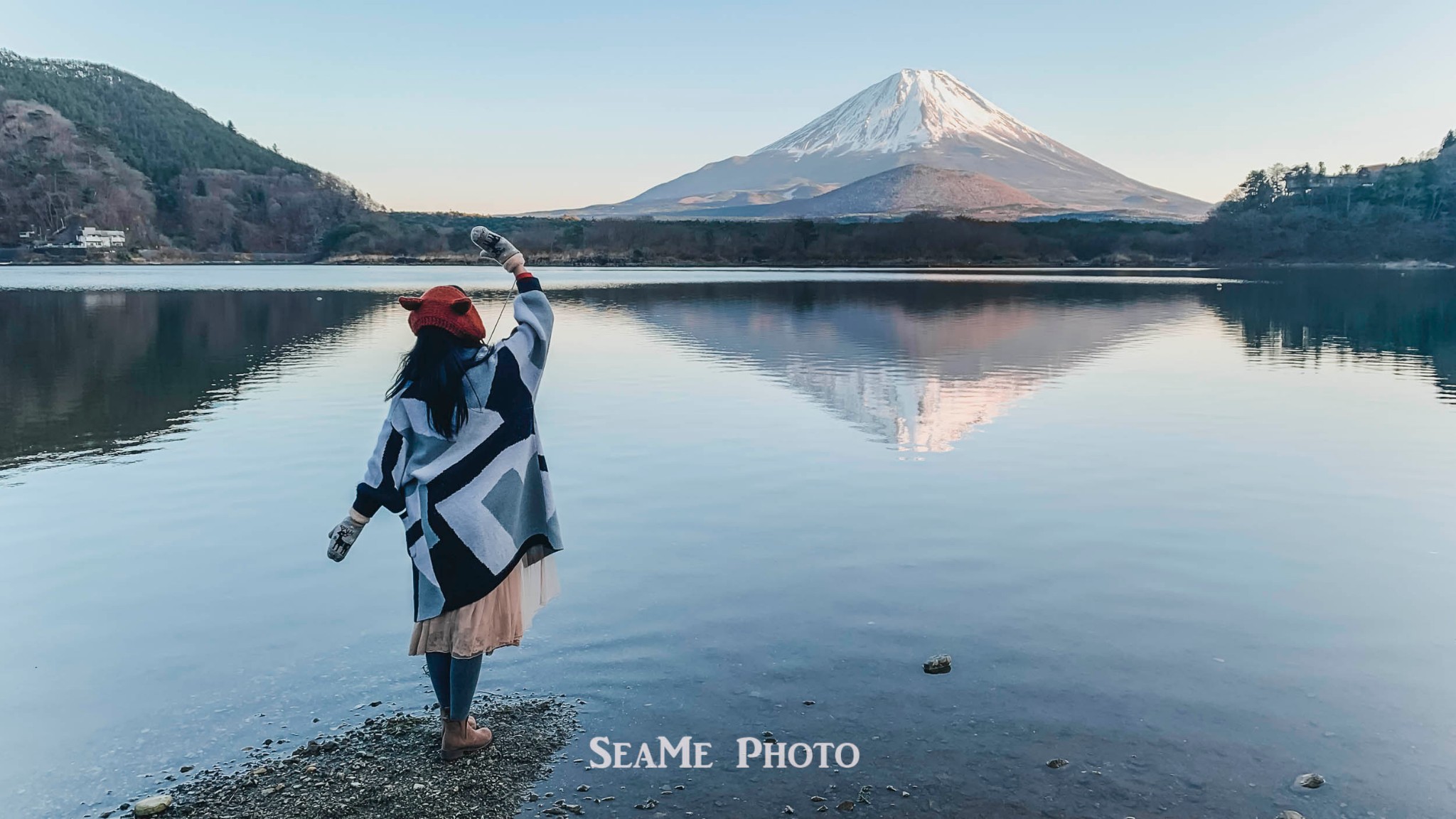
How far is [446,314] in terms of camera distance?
13.8ft

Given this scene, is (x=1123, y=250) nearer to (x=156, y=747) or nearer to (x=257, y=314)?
(x=257, y=314)

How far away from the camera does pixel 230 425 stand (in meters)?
13.4

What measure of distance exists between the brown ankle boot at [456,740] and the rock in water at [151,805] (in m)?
1.02

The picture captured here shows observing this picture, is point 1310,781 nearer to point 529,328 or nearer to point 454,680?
point 454,680

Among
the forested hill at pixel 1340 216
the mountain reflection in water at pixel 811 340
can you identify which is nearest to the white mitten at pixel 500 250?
the mountain reflection in water at pixel 811 340

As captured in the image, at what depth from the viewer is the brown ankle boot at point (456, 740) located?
4.38 m

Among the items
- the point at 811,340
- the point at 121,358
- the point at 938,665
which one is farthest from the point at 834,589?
the point at 811,340

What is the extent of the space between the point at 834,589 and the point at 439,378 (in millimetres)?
3622

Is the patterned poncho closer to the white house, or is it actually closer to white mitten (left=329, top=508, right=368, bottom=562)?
white mitten (left=329, top=508, right=368, bottom=562)

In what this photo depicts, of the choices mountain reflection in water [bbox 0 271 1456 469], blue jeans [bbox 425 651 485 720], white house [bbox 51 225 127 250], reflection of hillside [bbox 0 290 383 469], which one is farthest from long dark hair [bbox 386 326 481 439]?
white house [bbox 51 225 127 250]

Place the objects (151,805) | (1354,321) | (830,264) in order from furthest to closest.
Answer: (830,264) < (1354,321) < (151,805)

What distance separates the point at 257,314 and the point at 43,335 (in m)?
9.47

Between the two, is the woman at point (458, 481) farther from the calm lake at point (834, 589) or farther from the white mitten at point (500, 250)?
the calm lake at point (834, 589)

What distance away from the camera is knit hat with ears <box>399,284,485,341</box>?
165 inches
